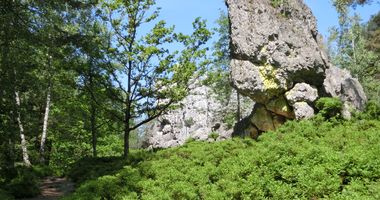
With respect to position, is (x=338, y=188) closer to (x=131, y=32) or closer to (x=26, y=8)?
(x=26, y=8)

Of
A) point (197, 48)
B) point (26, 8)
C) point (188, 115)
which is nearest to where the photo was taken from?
point (26, 8)

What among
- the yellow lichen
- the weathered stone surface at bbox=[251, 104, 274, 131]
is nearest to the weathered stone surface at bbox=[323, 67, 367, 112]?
the yellow lichen

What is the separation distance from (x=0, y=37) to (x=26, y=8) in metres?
1.71

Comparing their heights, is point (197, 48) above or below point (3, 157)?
above

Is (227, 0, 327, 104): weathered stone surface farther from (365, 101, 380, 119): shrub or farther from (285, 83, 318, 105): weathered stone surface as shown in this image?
(365, 101, 380, 119): shrub

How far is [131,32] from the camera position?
18.5 meters

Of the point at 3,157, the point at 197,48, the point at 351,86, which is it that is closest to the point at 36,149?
the point at 3,157

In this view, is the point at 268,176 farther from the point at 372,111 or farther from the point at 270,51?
the point at 270,51

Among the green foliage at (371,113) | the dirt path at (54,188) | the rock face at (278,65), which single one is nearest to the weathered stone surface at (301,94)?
the rock face at (278,65)

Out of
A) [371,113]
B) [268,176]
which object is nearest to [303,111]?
[371,113]

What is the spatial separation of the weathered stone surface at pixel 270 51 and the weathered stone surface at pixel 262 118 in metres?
0.69

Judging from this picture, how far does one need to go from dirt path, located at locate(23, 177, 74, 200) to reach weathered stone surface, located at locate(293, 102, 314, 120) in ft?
36.7

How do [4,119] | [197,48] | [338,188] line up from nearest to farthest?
[338,188]
[4,119]
[197,48]

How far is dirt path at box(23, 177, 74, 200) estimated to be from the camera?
12188 millimetres
